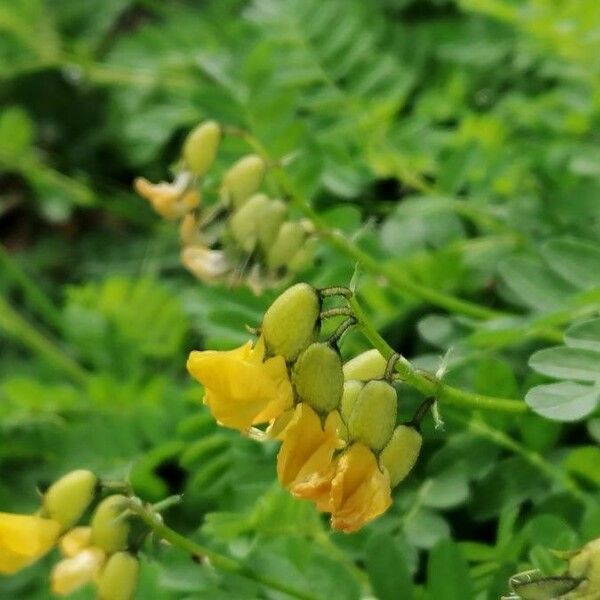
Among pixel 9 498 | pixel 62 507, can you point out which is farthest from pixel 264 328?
pixel 9 498

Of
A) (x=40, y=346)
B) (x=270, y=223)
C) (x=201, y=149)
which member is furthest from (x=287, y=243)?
(x=40, y=346)

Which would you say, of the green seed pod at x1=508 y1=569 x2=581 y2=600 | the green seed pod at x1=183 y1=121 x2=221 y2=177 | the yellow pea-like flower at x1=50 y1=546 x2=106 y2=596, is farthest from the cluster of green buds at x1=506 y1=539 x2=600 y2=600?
the green seed pod at x1=183 y1=121 x2=221 y2=177

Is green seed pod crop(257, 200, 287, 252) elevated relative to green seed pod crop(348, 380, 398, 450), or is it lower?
lower

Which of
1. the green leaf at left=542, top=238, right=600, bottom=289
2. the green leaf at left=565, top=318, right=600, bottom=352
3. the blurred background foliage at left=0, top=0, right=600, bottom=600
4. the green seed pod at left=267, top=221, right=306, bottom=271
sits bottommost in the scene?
the blurred background foliage at left=0, top=0, right=600, bottom=600

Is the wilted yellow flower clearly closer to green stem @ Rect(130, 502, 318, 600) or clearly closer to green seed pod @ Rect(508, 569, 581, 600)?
green stem @ Rect(130, 502, 318, 600)

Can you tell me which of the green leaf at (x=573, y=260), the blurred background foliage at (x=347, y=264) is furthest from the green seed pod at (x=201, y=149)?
the green leaf at (x=573, y=260)

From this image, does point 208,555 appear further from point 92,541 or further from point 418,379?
point 418,379

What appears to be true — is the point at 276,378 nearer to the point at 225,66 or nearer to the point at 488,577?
the point at 488,577

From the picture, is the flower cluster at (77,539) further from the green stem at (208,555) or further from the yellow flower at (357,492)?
the yellow flower at (357,492)

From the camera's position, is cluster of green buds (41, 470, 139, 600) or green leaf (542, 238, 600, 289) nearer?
cluster of green buds (41, 470, 139, 600)
